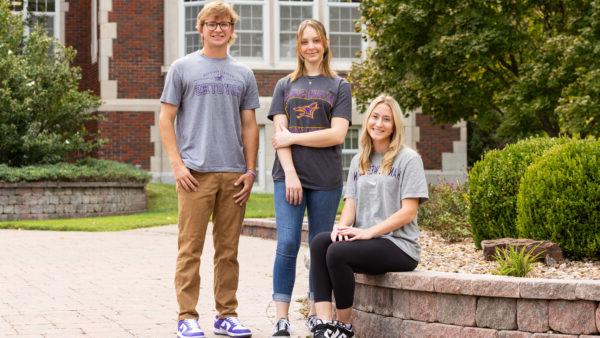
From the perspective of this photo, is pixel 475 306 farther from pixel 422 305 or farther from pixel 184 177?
pixel 184 177

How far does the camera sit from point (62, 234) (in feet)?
51.1

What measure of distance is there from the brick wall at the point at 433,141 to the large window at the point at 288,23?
3.43m

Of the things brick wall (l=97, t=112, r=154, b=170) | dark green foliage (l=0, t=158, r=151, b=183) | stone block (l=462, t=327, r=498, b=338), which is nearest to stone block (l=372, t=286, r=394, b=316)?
stone block (l=462, t=327, r=498, b=338)

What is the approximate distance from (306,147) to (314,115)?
0.21 metres

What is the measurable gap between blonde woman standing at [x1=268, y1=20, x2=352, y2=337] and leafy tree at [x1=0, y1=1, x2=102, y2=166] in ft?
A: 44.1

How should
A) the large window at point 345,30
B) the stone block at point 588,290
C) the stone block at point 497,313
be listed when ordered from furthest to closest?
the large window at point 345,30 < the stone block at point 497,313 < the stone block at point 588,290

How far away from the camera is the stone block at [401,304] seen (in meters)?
6.34

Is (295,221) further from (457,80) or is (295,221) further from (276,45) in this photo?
(276,45)

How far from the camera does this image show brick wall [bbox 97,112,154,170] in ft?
76.3

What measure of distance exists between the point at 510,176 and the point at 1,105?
12.8 m

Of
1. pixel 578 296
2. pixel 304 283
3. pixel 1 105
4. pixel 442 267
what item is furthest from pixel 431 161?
pixel 578 296

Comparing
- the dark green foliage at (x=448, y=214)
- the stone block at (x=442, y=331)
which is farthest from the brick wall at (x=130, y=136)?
the stone block at (x=442, y=331)

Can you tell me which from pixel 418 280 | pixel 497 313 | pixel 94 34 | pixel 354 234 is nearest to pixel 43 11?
pixel 94 34

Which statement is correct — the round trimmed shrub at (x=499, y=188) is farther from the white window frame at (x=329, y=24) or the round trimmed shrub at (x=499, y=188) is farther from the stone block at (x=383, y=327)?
the white window frame at (x=329, y=24)
